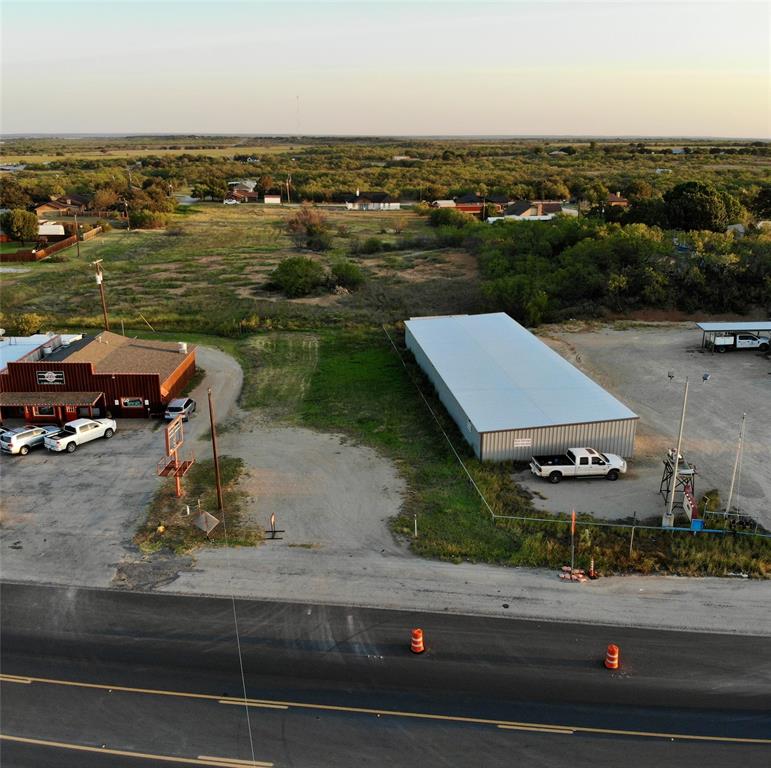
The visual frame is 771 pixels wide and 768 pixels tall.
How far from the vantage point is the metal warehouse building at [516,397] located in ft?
90.7

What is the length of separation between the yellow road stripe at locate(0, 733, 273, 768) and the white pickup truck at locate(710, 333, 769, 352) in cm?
3880

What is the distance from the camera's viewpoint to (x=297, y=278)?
6138 cm

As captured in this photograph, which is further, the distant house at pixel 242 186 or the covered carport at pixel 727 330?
the distant house at pixel 242 186

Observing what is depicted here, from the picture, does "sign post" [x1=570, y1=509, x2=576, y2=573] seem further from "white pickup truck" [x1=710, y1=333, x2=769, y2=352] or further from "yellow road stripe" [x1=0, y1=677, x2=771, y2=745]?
"white pickup truck" [x1=710, y1=333, x2=769, y2=352]

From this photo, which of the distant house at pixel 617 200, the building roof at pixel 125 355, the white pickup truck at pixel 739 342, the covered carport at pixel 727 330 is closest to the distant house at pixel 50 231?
the building roof at pixel 125 355

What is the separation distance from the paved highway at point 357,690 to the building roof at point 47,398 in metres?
15.0

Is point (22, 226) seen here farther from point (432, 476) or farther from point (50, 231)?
point (432, 476)

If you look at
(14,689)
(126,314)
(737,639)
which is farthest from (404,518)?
(126,314)

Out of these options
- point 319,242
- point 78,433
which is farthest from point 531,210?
point 78,433

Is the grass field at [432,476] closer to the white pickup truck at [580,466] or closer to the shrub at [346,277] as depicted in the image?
the white pickup truck at [580,466]

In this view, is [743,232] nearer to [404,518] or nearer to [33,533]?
[404,518]

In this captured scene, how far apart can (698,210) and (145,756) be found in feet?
236

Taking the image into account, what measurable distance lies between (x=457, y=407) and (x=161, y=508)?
44.1 ft

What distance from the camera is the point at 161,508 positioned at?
2477 centimetres
